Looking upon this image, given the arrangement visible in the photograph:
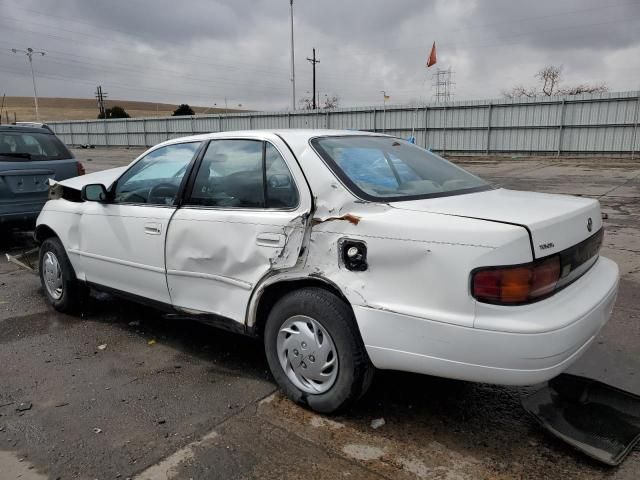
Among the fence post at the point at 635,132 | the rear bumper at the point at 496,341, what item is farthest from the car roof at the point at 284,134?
the fence post at the point at 635,132

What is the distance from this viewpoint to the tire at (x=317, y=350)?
9.13 ft

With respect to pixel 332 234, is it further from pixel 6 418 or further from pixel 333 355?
pixel 6 418

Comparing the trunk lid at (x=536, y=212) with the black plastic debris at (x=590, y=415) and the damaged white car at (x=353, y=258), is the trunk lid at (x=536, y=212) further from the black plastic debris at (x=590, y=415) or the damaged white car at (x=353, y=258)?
the black plastic debris at (x=590, y=415)

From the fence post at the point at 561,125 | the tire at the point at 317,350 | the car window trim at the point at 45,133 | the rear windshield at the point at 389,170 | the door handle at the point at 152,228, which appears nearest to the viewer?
the tire at the point at 317,350

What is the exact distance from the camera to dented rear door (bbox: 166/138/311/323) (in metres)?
3.02

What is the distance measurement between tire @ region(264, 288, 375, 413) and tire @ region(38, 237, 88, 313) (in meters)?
2.37

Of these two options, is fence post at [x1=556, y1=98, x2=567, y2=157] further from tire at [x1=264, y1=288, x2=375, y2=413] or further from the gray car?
tire at [x1=264, y1=288, x2=375, y2=413]

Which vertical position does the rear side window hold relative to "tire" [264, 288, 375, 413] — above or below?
above

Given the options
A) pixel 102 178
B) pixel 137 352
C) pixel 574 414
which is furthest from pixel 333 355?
pixel 102 178

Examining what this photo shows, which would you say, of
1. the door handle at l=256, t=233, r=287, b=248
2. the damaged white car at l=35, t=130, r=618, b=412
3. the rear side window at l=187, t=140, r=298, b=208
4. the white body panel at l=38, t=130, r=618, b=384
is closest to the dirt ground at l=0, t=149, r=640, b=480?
the damaged white car at l=35, t=130, r=618, b=412

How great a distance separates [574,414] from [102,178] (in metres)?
4.37

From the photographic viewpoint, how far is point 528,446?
2.73m

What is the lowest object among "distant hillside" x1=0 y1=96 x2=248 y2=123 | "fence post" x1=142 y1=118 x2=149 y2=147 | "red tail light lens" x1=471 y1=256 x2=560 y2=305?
"red tail light lens" x1=471 y1=256 x2=560 y2=305

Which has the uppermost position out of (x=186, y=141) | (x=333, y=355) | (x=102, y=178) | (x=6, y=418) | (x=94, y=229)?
(x=186, y=141)
